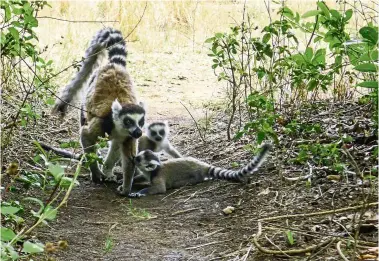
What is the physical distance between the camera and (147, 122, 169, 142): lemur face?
5.32 meters

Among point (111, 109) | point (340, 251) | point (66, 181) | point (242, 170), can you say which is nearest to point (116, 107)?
point (111, 109)

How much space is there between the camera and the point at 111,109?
509cm

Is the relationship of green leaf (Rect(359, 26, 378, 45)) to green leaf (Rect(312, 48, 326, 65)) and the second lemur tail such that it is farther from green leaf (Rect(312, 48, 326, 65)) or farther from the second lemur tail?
the second lemur tail

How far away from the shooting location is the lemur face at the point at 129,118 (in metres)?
4.87

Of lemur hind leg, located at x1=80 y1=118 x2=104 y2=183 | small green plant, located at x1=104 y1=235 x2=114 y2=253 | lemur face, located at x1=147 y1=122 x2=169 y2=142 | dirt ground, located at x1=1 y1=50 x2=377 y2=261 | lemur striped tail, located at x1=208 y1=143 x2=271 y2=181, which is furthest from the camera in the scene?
lemur face, located at x1=147 y1=122 x2=169 y2=142

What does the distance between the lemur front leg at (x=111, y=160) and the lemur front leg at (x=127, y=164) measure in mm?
125

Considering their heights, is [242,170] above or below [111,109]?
below

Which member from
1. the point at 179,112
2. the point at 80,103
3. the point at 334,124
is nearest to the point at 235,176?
the point at 334,124

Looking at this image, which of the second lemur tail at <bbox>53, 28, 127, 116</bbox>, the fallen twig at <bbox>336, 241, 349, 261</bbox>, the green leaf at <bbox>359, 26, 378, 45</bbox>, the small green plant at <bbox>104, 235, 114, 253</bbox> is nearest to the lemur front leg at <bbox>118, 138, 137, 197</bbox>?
the second lemur tail at <bbox>53, 28, 127, 116</bbox>

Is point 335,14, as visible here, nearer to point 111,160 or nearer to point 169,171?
point 169,171

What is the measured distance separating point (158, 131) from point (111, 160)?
49cm

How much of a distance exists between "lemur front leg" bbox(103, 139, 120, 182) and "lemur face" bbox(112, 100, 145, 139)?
0.20 metres

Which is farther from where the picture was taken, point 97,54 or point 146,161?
point 97,54

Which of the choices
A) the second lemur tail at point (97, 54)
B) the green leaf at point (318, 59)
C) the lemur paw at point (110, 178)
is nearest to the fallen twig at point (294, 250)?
the green leaf at point (318, 59)
